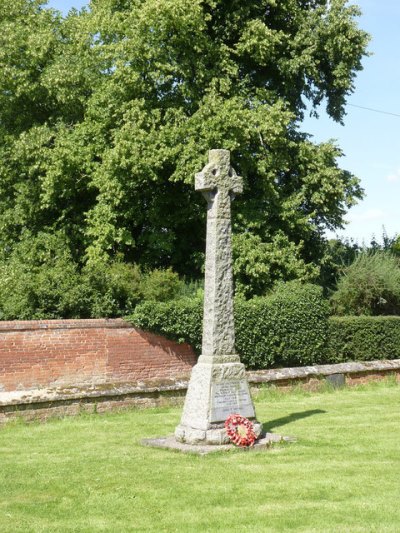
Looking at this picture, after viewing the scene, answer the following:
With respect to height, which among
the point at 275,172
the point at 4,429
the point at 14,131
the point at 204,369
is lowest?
the point at 4,429

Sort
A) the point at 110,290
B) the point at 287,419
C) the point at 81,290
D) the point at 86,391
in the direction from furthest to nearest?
the point at 110,290 → the point at 81,290 → the point at 86,391 → the point at 287,419

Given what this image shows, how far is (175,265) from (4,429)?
10.8 meters

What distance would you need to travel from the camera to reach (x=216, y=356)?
989 cm

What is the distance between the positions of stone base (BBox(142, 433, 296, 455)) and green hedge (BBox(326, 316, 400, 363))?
31.1ft

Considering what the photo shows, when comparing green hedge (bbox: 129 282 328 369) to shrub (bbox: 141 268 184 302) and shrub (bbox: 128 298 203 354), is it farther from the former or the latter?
shrub (bbox: 141 268 184 302)

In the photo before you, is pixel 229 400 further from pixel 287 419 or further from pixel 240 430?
pixel 287 419

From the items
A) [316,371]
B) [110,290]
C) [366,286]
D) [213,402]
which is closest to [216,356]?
[213,402]

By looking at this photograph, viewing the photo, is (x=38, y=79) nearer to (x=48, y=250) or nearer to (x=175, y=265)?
(x=48, y=250)

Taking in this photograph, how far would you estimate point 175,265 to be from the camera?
21922 millimetres

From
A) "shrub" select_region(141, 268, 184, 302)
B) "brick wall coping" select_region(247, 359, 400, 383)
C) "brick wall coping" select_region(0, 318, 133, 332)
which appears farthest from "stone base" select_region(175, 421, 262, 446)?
"shrub" select_region(141, 268, 184, 302)

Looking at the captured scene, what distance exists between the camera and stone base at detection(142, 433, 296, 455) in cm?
939

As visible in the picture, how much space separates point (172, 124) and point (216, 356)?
1180cm

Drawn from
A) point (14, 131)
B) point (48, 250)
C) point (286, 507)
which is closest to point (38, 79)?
point (14, 131)

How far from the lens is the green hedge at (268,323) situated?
1738 centimetres
